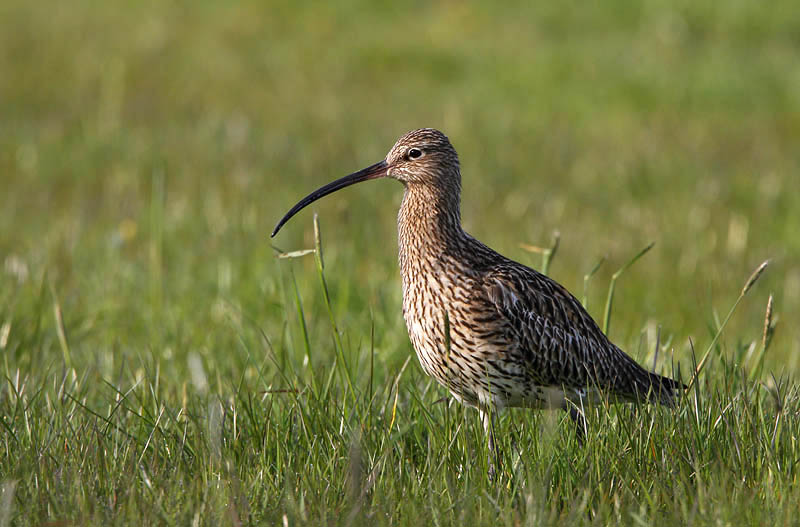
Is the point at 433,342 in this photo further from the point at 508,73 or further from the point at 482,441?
the point at 508,73

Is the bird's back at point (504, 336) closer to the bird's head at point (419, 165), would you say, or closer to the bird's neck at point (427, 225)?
the bird's neck at point (427, 225)

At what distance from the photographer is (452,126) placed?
441 inches

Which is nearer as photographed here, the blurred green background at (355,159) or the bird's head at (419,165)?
the bird's head at (419,165)

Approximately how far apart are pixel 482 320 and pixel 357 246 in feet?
9.79

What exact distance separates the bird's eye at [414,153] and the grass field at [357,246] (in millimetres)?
387

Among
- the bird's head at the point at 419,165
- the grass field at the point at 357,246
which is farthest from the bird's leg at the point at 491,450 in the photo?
the bird's head at the point at 419,165

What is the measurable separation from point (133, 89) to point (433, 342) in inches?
382

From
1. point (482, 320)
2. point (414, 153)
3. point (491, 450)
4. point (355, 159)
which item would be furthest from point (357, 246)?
point (491, 450)

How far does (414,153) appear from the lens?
173 inches

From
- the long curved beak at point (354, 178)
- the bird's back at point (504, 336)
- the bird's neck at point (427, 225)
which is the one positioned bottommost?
the bird's back at point (504, 336)

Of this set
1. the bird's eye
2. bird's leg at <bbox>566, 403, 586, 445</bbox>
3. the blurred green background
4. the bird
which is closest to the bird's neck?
the bird

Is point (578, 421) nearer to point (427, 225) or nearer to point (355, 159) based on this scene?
point (427, 225)

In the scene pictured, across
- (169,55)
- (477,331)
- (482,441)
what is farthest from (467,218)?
(169,55)

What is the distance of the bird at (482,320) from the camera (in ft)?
12.9
